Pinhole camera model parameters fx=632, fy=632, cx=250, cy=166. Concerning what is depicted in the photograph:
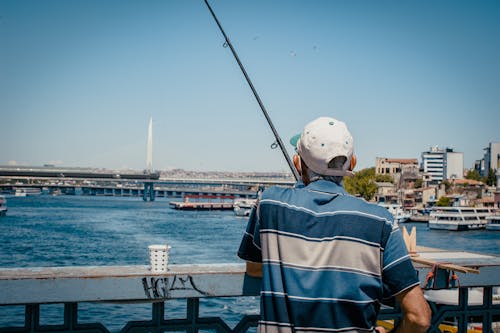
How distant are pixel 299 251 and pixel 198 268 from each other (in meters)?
0.66

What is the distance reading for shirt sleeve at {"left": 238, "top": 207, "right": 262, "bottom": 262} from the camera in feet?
5.69

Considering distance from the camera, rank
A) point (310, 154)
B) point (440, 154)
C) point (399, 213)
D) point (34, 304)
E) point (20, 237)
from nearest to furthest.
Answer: point (310, 154) < point (34, 304) < point (20, 237) < point (399, 213) < point (440, 154)

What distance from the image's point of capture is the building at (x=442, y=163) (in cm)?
11044

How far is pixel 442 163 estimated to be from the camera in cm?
11412

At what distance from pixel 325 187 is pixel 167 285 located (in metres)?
0.72

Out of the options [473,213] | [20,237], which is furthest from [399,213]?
[20,237]

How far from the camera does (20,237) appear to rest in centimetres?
3344

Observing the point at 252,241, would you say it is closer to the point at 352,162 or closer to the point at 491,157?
the point at 352,162

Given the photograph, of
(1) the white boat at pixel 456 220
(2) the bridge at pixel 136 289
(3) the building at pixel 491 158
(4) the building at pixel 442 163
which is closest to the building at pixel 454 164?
(4) the building at pixel 442 163

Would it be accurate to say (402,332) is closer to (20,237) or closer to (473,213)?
(20,237)

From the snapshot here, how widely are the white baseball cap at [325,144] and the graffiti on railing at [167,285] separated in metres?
0.66

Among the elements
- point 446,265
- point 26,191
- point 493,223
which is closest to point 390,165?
point 493,223

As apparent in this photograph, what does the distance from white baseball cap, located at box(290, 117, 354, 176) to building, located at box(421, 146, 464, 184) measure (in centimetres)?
11124

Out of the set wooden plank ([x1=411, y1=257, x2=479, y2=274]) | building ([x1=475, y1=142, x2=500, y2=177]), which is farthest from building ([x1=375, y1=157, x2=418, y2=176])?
wooden plank ([x1=411, y1=257, x2=479, y2=274])
